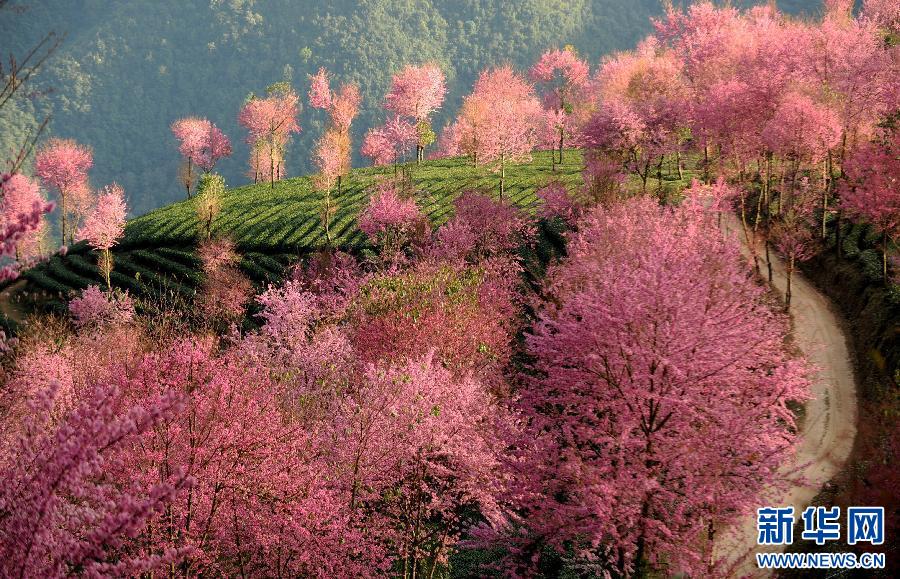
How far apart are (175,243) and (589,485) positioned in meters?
70.5

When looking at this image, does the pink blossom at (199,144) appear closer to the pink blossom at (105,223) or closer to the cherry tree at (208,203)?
the cherry tree at (208,203)

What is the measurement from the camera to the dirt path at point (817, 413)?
81.6 ft

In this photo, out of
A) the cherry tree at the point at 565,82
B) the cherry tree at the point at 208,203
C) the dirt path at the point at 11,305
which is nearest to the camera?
the dirt path at the point at 11,305

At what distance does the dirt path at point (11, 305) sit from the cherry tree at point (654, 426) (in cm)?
5990

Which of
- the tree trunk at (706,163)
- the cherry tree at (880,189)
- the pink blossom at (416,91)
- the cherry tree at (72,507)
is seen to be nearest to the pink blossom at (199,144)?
the pink blossom at (416,91)

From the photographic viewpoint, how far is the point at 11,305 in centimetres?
6750

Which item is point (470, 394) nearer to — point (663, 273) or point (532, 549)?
point (532, 549)

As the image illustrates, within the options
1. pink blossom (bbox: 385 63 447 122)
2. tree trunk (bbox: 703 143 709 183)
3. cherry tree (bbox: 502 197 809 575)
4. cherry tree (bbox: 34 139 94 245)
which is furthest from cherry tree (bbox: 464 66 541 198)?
cherry tree (bbox: 34 139 94 245)

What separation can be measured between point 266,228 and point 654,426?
64.6m

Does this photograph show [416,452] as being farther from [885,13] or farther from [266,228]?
[885,13]

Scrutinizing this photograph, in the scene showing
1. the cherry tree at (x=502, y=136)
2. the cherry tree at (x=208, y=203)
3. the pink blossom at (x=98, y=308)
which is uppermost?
the cherry tree at (x=502, y=136)

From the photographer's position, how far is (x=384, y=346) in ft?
102

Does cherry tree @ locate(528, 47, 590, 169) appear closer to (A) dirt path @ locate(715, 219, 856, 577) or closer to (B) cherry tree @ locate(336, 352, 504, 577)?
(A) dirt path @ locate(715, 219, 856, 577)

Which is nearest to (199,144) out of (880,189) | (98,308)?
(98,308)
